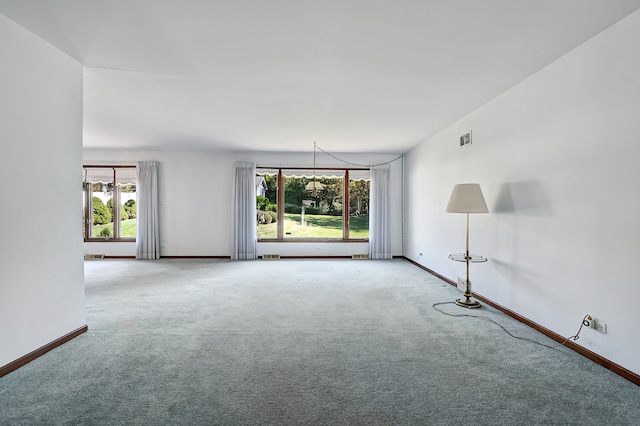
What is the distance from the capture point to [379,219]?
739 cm

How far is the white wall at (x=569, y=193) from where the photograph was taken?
2.29 metres

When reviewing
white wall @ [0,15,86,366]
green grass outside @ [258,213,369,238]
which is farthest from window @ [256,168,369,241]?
white wall @ [0,15,86,366]

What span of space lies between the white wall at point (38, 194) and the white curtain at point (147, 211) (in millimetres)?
4377

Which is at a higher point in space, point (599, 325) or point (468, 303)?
point (599, 325)

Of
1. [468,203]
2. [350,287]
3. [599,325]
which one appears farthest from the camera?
[350,287]

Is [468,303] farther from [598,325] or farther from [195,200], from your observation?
[195,200]

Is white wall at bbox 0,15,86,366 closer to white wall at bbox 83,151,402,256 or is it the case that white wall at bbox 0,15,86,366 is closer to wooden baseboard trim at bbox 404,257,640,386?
wooden baseboard trim at bbox 404,257,640,386

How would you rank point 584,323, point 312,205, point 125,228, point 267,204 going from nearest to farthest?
1. point 584,323
2. point 125,228
3. point 267,204
4. point 312,205

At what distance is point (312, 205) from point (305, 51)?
5.17 metres

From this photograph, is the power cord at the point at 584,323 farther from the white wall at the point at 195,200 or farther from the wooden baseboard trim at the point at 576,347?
the white wall at the point at 195,200

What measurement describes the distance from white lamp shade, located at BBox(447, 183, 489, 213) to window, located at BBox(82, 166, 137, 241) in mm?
6826

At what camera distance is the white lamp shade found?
3.62 metres

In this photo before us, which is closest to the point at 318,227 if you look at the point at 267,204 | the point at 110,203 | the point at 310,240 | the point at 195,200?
the point at 310,240

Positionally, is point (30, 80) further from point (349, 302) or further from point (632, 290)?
point (632, 290)
